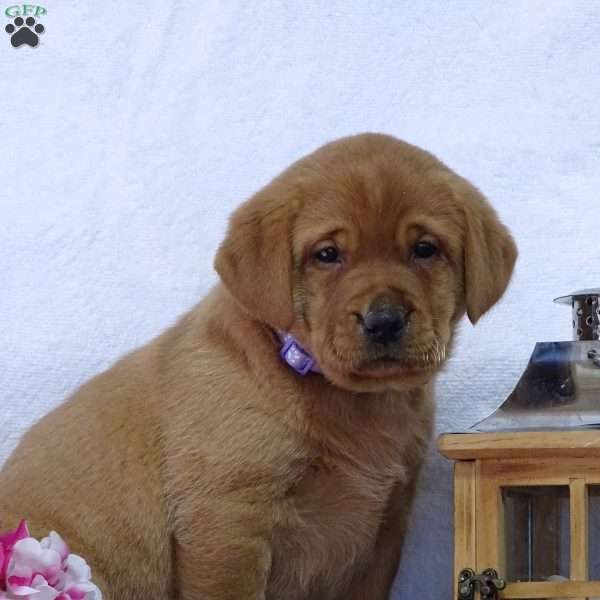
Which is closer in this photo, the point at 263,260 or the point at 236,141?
the point at 263,260

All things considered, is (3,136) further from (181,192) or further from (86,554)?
(86,554)

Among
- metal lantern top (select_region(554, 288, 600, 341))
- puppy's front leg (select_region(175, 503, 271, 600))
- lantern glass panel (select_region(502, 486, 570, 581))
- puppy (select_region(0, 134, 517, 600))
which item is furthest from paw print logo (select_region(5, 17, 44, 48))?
lantern glass panel (select_region(502, 486, 570, 581))

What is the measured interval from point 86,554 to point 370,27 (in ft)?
5.98

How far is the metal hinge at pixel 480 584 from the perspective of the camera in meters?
2.31

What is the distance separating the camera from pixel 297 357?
8.27ft

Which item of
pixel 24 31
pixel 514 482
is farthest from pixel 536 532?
pixel 24 31

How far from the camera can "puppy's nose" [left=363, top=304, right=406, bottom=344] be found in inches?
90.3

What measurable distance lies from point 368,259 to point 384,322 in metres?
0.19

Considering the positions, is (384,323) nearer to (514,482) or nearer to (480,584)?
(514,482)

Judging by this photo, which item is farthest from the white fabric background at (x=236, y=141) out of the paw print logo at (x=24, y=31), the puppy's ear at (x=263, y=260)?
the puppy's ear at (x=263, y=260)

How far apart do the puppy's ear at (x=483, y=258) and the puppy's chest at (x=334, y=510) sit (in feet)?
1.24

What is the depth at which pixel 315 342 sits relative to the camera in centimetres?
242

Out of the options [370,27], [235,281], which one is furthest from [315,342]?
[370,27]

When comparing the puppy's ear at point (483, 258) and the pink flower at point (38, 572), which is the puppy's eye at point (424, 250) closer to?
the puppy's ear at point (483, 258)
